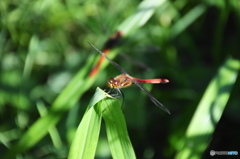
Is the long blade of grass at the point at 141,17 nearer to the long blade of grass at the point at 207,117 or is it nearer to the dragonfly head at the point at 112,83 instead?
the dragonfly head at the point at 112,83

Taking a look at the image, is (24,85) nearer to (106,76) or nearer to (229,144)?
(106,76)

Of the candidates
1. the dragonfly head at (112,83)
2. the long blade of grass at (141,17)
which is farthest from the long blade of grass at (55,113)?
the long blade of grass at (141,17)

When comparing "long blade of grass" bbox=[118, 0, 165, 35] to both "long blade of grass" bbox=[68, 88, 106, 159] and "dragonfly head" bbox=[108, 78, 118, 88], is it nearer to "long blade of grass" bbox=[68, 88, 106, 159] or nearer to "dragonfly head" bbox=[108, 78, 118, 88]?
"dragonfly head" bbox=[108, 78, 118, 88]

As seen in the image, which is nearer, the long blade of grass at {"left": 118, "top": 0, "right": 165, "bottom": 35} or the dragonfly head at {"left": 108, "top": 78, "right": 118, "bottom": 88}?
the dragonfly head at {"left": 108, "top": 78, "right": 118, "bottom": 88}

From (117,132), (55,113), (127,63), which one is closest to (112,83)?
(55,113)

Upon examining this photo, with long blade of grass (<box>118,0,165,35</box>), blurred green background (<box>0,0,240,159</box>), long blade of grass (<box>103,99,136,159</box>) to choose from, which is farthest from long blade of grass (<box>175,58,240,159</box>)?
long blade of grass (<box>118,0,165,35</box>)

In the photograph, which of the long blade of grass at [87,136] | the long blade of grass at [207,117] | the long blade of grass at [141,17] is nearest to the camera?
the long blade of grass at [87,136]
